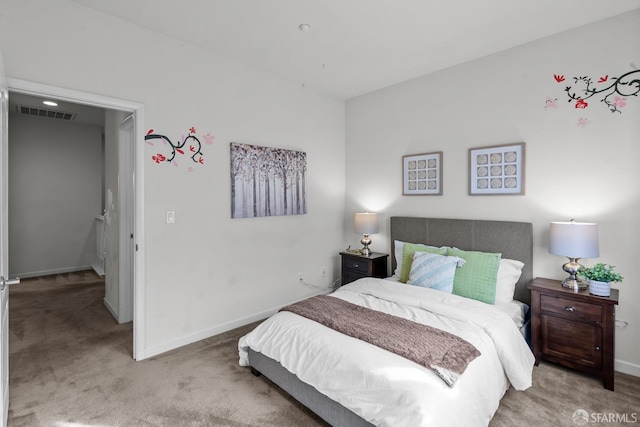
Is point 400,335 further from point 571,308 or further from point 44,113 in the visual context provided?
point 44,113

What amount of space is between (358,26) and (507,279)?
2474 millimetres

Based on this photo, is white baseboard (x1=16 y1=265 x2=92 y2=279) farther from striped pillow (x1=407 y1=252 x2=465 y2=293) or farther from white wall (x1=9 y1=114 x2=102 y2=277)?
striped pillow (x1=407 y1=252 x2=465 y2=293)

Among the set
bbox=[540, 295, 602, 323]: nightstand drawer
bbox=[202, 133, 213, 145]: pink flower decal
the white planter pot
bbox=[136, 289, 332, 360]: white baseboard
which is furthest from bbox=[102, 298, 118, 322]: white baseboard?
the white planter pot

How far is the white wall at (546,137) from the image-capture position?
2.44m

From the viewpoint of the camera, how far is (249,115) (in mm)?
3369

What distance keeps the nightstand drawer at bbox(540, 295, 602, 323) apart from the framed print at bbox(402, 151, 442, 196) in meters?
1.42

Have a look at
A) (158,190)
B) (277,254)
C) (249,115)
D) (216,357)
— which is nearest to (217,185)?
(158,190)

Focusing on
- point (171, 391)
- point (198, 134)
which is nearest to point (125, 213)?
point (198, 134)


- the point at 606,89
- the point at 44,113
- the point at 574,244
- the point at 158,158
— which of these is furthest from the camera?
the point at 44,113

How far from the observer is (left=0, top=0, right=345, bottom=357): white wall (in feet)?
7.49

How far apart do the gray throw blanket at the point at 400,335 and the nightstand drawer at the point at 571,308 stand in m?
1.05

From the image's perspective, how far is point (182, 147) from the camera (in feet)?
9.47

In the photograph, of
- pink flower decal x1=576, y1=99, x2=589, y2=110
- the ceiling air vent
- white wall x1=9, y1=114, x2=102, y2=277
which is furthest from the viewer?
→ white wall x1=9, y1=114, x2=102, y2=277

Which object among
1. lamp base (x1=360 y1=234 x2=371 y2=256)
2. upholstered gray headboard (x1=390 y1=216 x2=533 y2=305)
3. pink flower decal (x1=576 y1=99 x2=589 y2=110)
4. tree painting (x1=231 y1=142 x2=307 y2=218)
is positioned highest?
pink flower decal (x1=576 y1=99 x2=589 y2=110)
